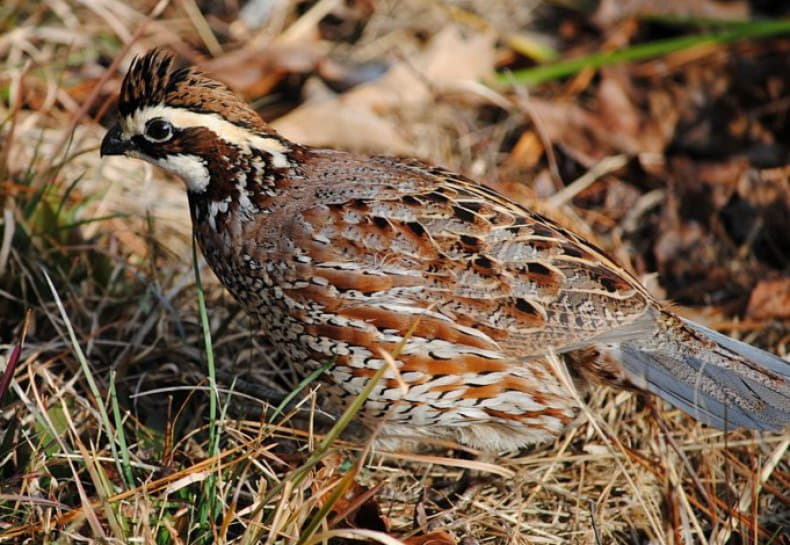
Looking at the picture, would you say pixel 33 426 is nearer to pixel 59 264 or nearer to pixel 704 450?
pixel 59 264

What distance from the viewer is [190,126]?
3656 millimetres

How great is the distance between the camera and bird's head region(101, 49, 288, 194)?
3.62 m

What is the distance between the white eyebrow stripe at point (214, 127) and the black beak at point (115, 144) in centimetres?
4

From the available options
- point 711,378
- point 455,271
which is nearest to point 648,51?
point 711,378

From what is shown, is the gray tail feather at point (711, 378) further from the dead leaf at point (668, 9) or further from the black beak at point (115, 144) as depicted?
the dead leaf at point (668, 9)

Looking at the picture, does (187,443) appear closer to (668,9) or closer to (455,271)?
(455,271)

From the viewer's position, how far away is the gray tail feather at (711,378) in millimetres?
3588

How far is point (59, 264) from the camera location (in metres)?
4.42

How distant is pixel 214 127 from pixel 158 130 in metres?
0.21

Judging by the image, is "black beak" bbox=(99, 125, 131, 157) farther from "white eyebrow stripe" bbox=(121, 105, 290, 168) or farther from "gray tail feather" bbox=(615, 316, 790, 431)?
"gray tail feather" bbox=(615, 316, 790, 431)

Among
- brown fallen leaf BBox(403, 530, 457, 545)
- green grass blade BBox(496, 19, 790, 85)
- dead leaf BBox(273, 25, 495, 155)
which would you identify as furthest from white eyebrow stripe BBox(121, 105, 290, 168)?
green grass blade BBox(496, 19, 790, 85)

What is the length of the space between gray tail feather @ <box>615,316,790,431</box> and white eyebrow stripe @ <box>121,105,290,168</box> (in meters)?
1.46

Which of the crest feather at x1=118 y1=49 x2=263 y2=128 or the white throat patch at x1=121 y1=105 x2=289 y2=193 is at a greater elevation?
the crest feather at x1=118 y1=49 x2=263 y2=128

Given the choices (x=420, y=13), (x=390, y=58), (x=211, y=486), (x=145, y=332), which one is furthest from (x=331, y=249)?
(x=420, y=13)
